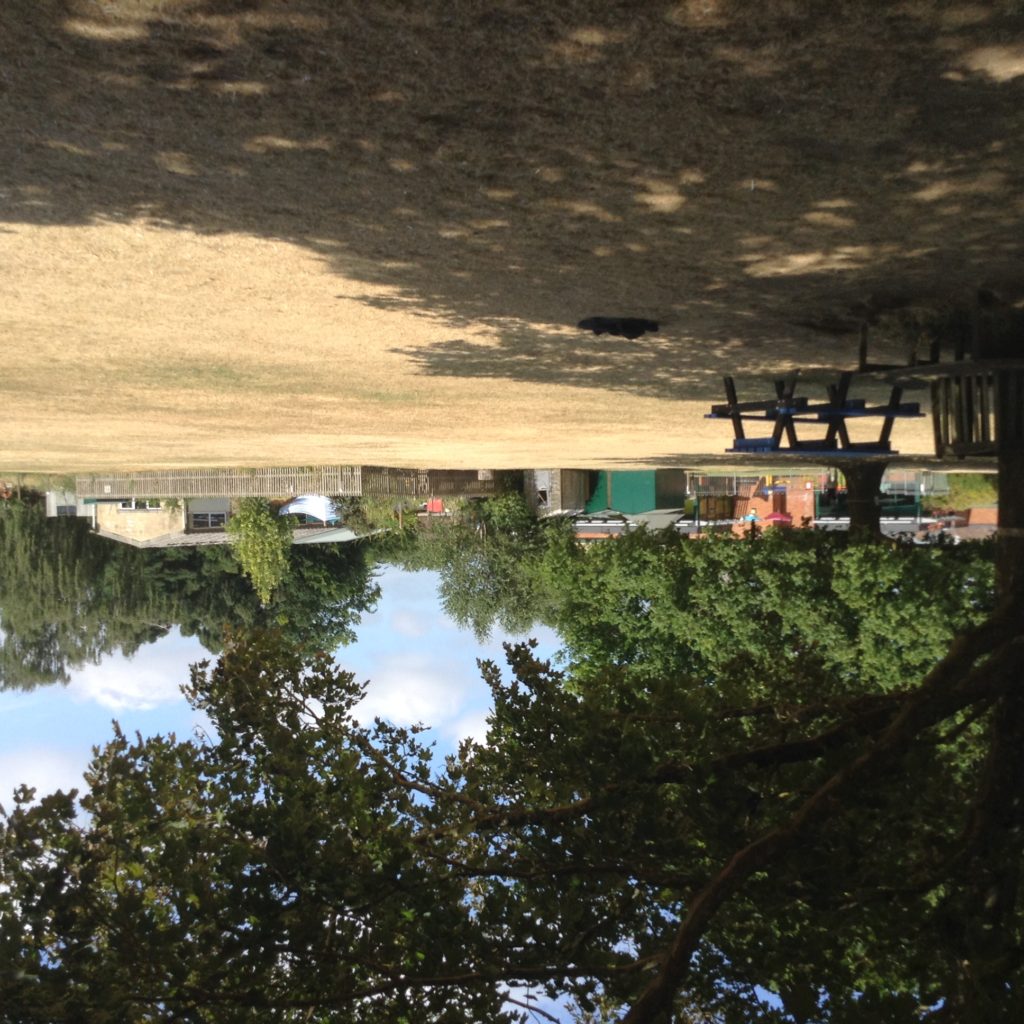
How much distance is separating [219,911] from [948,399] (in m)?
9.35

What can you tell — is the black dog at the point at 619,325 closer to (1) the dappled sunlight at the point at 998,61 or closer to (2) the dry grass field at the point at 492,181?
(2) the dry grass field at the point at 492,181

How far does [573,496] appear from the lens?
3659cm

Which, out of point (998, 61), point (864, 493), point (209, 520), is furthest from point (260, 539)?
point (998, 61)

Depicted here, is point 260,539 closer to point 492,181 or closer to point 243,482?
point 243,482

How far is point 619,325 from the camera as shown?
434 inches

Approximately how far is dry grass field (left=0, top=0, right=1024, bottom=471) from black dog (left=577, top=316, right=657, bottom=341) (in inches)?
10.5

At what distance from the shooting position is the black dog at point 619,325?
10945 millimetres

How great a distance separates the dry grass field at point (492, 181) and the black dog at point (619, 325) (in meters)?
0.27

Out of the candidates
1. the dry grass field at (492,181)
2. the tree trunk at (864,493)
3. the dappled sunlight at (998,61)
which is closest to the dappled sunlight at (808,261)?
the dry grass field at (492,181)

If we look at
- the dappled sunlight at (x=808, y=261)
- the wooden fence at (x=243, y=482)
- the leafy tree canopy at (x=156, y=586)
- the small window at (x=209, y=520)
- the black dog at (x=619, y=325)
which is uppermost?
the dappled sunlight at (x=808, y=261)

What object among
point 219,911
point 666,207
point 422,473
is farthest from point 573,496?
point 219,911

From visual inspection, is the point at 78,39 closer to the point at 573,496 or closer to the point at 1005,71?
the point at 1005,71

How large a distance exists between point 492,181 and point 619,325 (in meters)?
3.90

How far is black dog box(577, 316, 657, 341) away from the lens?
1095cm
